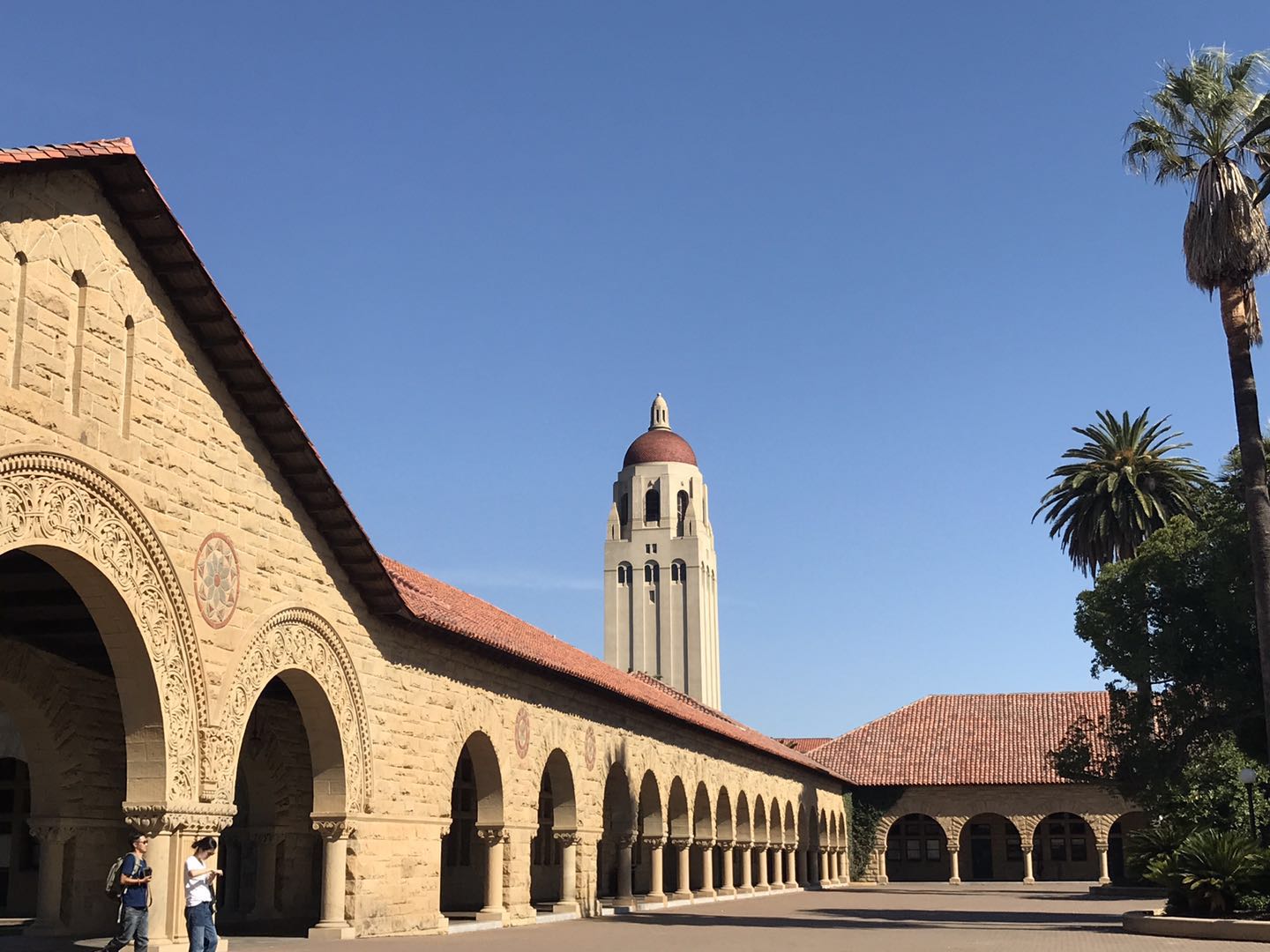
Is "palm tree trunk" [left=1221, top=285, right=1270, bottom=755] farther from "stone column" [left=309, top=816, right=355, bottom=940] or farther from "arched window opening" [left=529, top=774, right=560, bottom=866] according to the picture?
"stone column" [left=309, top=816, right=355, bottom=940]

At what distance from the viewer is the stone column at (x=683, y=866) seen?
33112 mm

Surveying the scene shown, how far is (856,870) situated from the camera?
56.0 metres

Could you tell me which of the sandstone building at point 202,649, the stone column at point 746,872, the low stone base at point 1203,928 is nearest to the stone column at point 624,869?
the sandstone building at point 202,649

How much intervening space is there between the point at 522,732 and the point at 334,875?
5979mm

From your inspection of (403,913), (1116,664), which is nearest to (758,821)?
(1116,664)

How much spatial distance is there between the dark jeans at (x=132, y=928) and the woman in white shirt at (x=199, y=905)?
0.40m

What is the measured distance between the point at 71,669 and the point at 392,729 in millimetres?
4240

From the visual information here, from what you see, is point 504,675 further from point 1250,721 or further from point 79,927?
point 1250,721

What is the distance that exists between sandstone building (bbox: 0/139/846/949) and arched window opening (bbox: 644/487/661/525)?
76.1 meters

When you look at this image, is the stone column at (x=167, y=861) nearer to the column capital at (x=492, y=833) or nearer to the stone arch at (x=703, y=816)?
the column capital at (x=492, y=833)

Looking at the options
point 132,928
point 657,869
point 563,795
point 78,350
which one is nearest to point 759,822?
point 657,869

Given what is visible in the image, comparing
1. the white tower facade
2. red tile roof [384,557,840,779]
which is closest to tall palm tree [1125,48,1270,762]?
red tile roof [384,557,840,779]

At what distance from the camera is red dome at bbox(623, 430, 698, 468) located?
103 m

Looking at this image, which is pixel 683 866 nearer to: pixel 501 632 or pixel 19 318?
pixel 501 632
